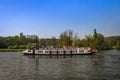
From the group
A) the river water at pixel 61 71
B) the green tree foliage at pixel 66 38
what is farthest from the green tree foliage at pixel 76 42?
the river water at pixel 61 71

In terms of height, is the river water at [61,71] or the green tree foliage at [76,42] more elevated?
the green tree foliage at [76,42]

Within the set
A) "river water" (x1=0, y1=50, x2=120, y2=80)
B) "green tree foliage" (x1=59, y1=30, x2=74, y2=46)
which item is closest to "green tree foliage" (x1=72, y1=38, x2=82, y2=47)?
"green tree foliage" (x1=59, y1=30, x2=74, y2=46)

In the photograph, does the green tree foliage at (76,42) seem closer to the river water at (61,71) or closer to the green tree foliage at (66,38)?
the green tree foliage at (66,38)

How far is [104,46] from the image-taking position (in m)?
190

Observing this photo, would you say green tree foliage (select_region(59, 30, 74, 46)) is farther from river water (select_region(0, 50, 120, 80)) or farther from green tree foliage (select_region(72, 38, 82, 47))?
river water (select_region(0, 50, 120, 80))

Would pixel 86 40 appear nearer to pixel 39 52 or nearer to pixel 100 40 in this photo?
pixel 100 40

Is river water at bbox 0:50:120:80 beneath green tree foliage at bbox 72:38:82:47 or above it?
beneath

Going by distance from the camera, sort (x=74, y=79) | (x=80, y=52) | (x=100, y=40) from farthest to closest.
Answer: (x=100, y=40) → (x=80, y=52) → (x=74, y=79)

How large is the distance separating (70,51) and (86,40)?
6862 centimetres

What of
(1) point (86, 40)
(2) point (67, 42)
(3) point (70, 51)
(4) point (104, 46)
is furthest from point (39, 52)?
(4) point (104, 46)

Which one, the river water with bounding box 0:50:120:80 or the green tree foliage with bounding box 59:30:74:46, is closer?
the river water with bounding box 0:50:120:80

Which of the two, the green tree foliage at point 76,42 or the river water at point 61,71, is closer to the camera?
the river water at point 61,71

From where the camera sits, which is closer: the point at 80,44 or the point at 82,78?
the point at 82,78

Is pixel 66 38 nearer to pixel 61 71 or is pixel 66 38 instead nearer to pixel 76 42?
pixel 76 42
